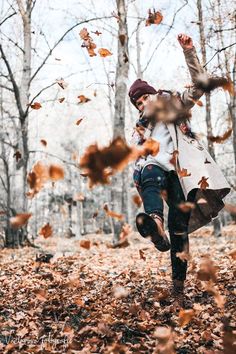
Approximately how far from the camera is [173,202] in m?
2.86

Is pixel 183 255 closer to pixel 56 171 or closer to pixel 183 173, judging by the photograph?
pixel 183 173

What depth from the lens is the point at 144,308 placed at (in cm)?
283

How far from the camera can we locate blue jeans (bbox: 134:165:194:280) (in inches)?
108

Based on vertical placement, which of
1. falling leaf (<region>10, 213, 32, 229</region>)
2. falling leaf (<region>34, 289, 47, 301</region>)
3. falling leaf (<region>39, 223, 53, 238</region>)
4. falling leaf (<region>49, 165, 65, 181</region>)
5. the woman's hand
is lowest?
falling leaf (<region>34, 289, 47, 301</region>)

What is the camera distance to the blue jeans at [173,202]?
2746 mm

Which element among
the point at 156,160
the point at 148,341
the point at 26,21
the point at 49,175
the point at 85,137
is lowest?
the point at 148,341

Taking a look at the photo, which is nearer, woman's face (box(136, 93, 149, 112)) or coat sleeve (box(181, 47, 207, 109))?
coat sleeve (box(181, 47, 207, 109))

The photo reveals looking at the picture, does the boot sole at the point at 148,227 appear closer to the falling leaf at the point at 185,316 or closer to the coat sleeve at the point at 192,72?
the falling leaf at the point at 185,316

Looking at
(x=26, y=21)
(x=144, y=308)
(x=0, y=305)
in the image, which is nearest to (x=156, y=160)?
(x=144, y=308)

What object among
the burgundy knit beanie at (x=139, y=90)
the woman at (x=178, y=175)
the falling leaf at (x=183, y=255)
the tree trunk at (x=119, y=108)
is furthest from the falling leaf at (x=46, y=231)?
the tree trunk at (x=119, y=108)

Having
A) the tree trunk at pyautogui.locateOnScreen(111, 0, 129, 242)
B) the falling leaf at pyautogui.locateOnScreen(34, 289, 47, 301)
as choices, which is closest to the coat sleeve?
the falling leaf at pyautogui.locateOnScreen(34, 289, 47, 301)

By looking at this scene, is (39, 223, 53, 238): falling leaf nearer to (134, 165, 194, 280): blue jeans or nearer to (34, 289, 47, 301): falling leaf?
(34, 289, 47, 301): falling leaf

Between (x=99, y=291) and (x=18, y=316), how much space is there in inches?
32.3

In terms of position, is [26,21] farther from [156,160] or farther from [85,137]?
[85,137]
